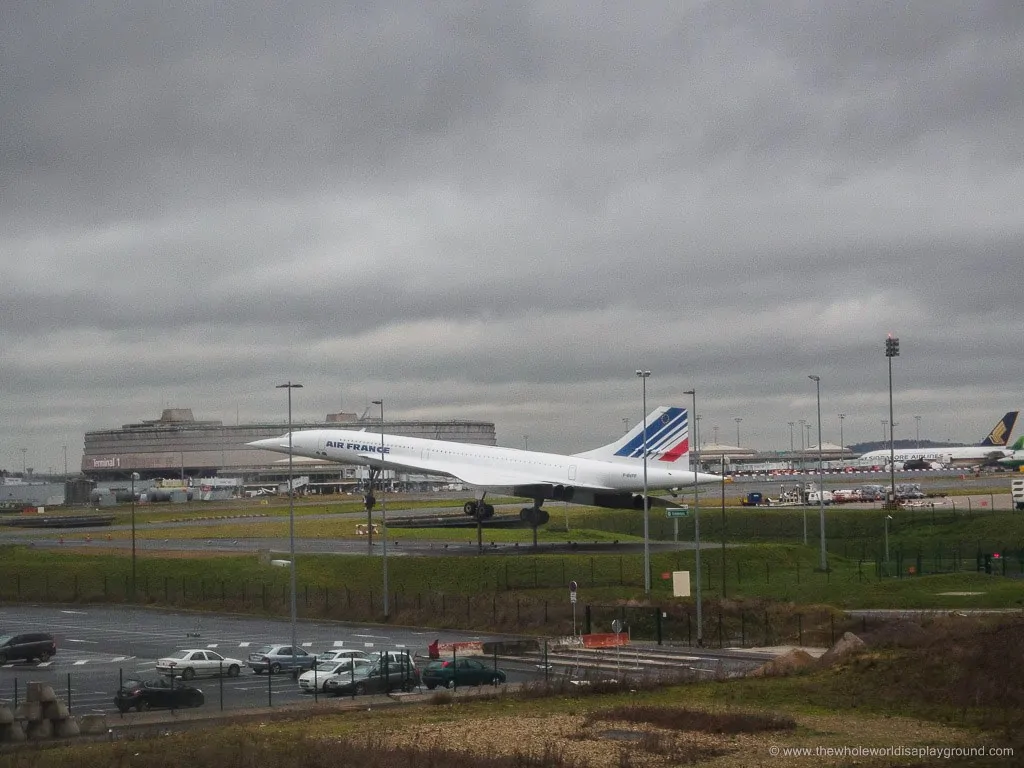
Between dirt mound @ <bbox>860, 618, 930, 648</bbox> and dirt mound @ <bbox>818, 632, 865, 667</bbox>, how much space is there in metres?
0.41

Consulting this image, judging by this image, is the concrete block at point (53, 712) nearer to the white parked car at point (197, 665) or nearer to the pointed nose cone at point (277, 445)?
the white parked car at point (197, 665)

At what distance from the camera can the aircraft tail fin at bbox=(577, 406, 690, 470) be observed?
79312 mm

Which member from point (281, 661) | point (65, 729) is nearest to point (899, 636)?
point (281, 661)

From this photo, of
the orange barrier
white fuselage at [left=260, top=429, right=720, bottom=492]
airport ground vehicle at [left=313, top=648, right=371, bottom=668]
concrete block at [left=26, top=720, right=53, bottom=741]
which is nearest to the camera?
concrete block at [left=26, top=720, right=53, bottom=741]

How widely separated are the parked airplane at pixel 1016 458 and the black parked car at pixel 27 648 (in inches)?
5987

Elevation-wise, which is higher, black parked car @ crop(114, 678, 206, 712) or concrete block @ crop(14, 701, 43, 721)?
concrete block @ crop(14, 701, 43, 721)

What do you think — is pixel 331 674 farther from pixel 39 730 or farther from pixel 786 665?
pixel 786 665

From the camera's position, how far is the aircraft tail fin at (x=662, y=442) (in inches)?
3123

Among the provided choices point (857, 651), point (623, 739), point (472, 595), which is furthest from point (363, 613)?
point (623, 739)

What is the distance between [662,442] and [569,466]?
6.35m

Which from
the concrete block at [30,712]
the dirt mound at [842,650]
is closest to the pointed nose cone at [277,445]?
the dirt mound at [842,650]

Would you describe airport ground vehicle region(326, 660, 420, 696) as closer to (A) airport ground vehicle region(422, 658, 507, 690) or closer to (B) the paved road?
(A) airport ground vehicle region(422, 658, 507, 690)

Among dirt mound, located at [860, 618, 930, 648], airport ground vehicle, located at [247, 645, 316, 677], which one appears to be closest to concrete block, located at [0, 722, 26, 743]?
airport ground vehicle, located at [247, 645, 316, 677]

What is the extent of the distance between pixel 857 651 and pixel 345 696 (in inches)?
610
